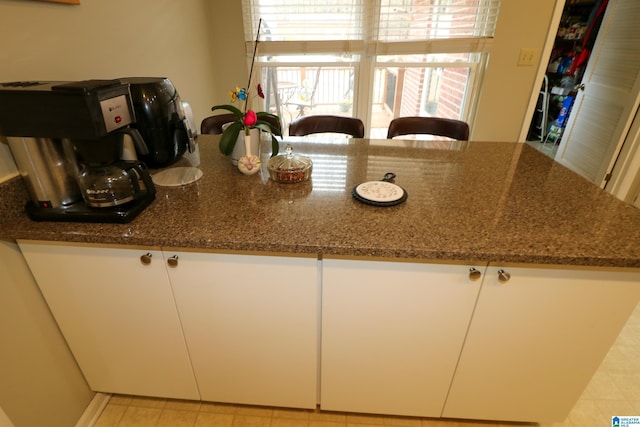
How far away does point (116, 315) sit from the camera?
3.33ft

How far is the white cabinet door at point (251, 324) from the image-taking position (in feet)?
2.91

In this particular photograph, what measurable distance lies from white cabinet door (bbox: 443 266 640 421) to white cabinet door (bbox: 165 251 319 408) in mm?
495

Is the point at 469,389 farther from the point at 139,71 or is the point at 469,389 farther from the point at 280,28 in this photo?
the point at 280,28

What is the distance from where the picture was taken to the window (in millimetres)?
2258

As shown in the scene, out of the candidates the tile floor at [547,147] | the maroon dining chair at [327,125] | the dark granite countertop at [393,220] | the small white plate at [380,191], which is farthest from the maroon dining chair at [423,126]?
the tile floor at [547,147]

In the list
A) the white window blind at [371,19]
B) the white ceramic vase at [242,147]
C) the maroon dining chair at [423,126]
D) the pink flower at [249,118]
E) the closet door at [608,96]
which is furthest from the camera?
the closet door at [608,96]

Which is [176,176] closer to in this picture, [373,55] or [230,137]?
[230,137]

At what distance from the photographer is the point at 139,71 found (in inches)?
58.9

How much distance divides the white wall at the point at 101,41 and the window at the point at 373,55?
598 mm

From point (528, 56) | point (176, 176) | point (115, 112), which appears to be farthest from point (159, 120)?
point (528, 56)

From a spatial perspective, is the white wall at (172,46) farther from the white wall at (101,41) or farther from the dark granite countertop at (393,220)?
the dark granite countertop at (393,220)

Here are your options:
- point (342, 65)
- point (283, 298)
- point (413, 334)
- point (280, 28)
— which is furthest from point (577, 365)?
point (280, 28)

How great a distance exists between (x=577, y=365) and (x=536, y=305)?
0.31 metres

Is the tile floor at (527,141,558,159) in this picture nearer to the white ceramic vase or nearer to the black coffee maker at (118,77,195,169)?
the white ceramic vase
